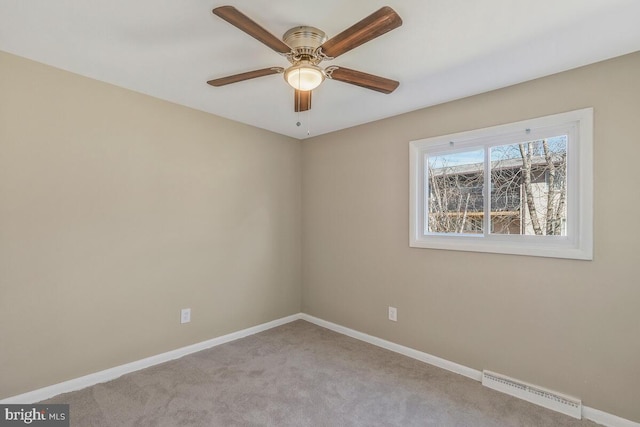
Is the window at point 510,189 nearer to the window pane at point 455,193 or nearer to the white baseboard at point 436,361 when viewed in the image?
the window pane at point 455,193

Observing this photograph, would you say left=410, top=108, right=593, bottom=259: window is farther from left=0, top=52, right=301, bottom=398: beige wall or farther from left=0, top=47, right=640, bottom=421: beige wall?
left=0, top=52, right=301, bottom=398: beige wall

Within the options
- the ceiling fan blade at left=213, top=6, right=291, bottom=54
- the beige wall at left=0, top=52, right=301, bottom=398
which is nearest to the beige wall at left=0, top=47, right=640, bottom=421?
the beige wall at left=0, top=52, right=301, bottom=398

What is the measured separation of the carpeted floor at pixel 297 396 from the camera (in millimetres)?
1869

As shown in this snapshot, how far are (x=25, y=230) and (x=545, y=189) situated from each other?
3.56 meters

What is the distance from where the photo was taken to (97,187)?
2256 millimetres

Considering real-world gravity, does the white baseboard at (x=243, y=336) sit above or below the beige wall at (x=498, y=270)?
below

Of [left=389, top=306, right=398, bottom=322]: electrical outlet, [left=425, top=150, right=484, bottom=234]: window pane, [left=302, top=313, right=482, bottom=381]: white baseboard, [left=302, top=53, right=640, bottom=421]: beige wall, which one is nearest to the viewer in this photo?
[left=302, top=53, right=640, bottom=421]: beige wall

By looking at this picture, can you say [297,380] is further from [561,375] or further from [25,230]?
[25,230]

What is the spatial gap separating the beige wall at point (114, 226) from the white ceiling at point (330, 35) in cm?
31

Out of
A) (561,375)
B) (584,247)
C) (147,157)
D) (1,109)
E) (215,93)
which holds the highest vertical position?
(215,93)

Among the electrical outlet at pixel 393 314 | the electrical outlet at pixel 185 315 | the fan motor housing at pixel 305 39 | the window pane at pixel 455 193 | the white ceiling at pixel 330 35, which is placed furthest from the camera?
the electrical outlet at pixel 393 314

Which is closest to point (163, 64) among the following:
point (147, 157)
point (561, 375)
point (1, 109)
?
point (147, 157)

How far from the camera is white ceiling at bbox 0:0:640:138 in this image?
146cm

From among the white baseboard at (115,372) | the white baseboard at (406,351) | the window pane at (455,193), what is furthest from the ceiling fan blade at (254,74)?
the white baseboard at (406,351)
